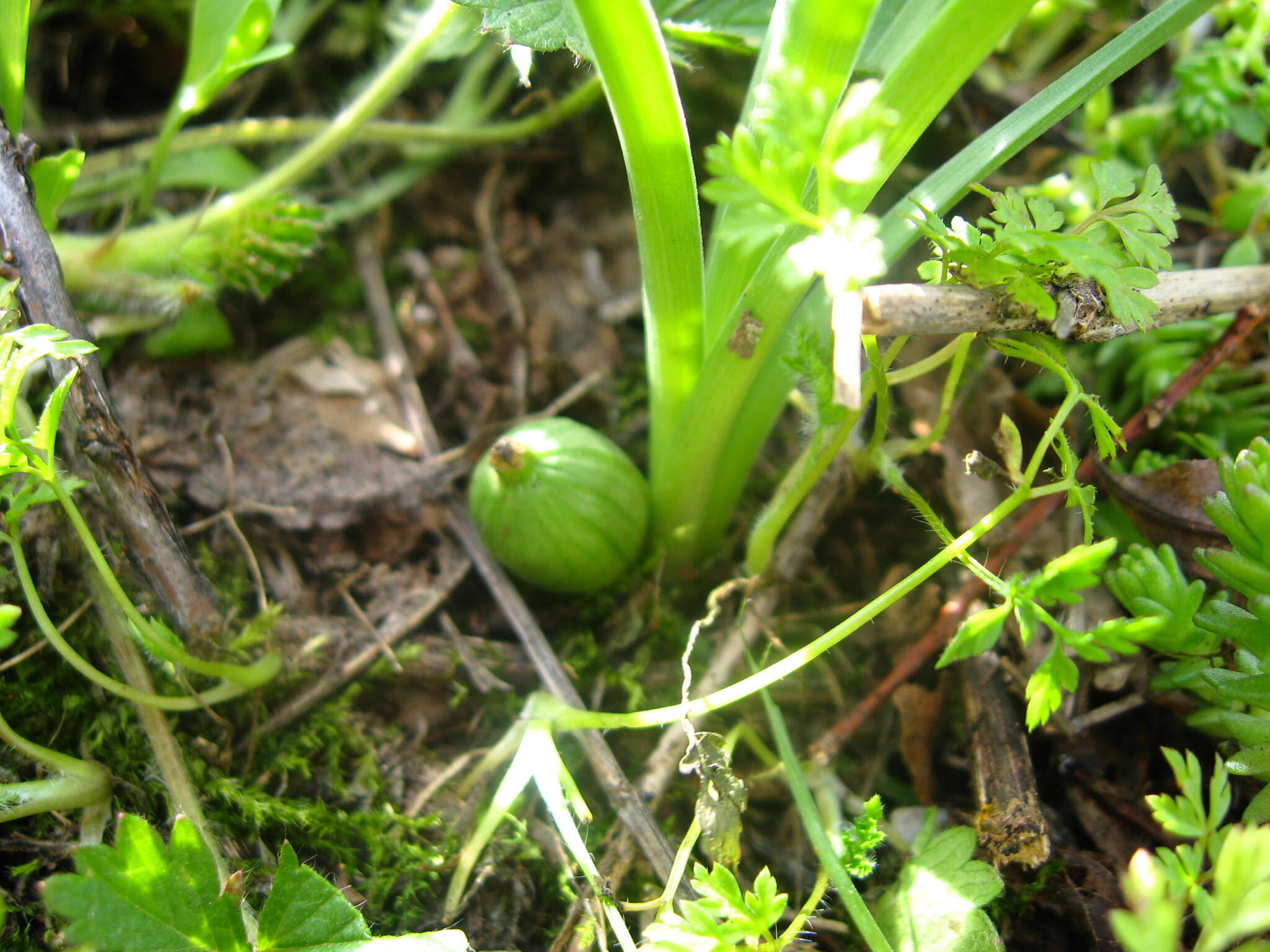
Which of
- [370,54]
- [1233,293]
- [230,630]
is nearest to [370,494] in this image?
[230,630]

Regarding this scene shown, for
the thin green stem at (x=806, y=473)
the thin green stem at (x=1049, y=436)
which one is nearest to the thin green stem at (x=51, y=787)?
the thin green stem at (x=806, y=473)

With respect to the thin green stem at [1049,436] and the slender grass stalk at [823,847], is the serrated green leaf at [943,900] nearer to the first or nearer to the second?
the slender grass stalk at [823,847]

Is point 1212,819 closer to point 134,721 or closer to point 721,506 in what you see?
point 721,506

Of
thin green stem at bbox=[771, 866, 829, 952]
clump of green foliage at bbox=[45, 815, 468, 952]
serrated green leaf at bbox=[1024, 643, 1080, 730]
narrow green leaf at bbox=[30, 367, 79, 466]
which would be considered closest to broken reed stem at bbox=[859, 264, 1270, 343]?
serrated green leaf at bbox=[1024, 643, 1080, 730]

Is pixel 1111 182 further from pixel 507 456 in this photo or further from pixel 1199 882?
pixel 507 456

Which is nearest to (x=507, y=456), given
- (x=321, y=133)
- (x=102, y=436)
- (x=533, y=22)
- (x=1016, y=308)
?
(x=102, y=436)

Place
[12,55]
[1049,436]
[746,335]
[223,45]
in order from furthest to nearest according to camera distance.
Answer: [223,45], [12,55], [746,335], [1049,436]
